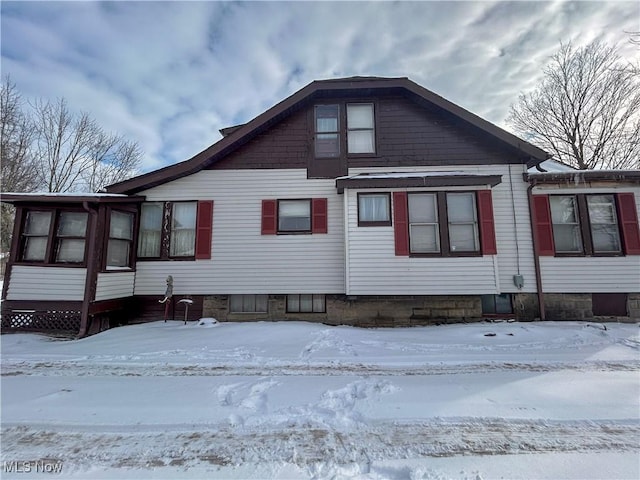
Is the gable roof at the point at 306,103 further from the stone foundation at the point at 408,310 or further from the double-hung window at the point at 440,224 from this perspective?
the stone foundation at the point at 408,310

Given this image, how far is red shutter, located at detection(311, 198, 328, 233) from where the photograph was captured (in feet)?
26.6

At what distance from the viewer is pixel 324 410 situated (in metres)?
3.12

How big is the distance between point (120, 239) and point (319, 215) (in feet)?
17.6

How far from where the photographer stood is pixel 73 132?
2070 cm

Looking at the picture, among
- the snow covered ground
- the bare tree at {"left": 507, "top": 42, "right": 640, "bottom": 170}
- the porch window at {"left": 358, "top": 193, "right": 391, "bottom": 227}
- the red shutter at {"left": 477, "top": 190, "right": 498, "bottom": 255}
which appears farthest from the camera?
the bare tree at {"left": 507, "top": 42, "right": 640, "bottom": 170}

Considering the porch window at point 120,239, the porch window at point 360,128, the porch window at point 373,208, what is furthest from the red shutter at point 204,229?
the porch window at point 360,128

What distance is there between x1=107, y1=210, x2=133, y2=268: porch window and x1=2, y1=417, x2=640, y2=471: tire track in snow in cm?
556

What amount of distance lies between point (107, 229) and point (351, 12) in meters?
8.48

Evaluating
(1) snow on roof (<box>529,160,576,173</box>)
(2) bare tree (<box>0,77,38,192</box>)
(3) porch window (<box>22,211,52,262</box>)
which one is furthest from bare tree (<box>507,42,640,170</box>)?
(2) bare tree (<box>0,77,38,192</box>)

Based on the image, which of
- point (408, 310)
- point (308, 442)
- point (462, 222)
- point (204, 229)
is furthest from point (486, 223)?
point (204, 229)

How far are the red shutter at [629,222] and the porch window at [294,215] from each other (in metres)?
8.30

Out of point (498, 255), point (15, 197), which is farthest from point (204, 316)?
point (498, 255)

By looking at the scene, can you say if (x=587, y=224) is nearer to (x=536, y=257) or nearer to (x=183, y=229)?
(x=536, y=257)

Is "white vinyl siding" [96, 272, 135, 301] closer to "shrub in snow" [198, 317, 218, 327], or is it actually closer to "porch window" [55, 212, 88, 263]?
"porch window" [55, 212, 88, 263]
